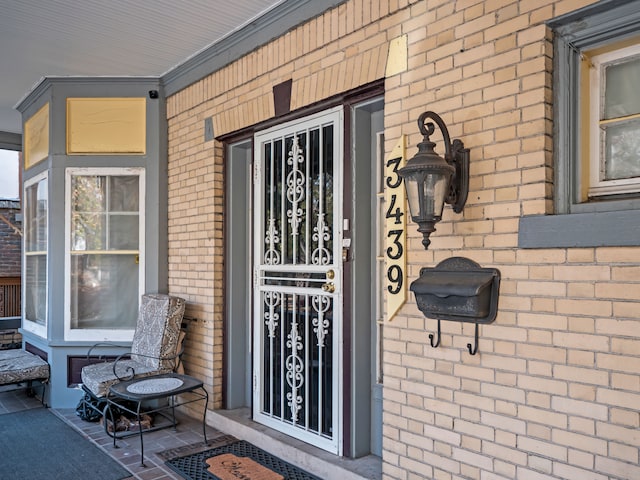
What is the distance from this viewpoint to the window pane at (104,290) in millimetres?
4961

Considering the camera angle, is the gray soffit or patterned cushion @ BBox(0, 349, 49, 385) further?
patterned cushion @ BBox(0, 349, 49, 385)

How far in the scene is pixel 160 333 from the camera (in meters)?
4.25

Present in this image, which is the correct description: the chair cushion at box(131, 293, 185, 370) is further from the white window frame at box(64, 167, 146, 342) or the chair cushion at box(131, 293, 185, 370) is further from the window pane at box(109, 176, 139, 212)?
the window pane at box(109, 176, 139, 212)

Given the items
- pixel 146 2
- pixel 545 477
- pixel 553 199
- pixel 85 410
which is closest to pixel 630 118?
pixel 553 199

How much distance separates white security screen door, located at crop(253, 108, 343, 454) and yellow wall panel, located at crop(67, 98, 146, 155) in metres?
1.55

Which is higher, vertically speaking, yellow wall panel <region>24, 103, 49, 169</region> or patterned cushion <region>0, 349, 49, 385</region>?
yellow wall panel <region>24, 103, 49, 169</region>

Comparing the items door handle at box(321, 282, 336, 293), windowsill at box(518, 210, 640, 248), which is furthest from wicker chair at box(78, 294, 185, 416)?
Answer: windowsill at box(518, 210, 640, 248)

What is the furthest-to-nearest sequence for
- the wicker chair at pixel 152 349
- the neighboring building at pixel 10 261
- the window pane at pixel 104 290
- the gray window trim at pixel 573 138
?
1. the neighboring building at pixel 10 261
2. the window pane at pixel 104 290
3. the wicker chair at pixel 152 349
4. the gray window trim at pixel 573 138

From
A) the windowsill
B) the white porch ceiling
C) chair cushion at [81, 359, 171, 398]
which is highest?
the white porch ceiling

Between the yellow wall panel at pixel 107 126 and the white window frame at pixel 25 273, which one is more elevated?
the yellow wall panel at pixel 107 126

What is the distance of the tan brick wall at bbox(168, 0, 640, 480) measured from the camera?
6.47ft

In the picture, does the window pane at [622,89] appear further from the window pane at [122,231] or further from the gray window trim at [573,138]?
the window pane at [122,231]

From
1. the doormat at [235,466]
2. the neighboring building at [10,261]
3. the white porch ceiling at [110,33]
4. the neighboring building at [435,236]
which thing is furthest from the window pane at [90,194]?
the neighboring building at [10,261]

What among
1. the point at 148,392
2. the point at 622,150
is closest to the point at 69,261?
the point at 148,392
